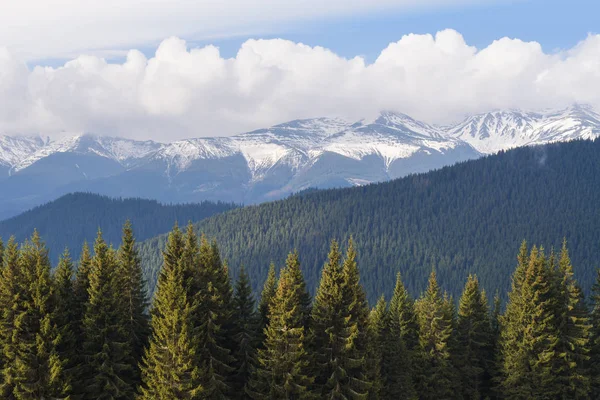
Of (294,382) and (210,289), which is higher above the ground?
(210,289)

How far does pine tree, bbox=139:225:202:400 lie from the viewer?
45125 mm

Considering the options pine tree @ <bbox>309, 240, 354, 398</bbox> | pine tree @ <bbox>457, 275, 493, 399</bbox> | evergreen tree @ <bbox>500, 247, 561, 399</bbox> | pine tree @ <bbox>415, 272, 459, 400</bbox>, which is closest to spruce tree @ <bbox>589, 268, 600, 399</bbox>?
evergreen tree @ <bbox>500, 247, 561, 399</bbox>

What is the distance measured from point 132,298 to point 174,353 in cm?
1017

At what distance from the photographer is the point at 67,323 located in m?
47.7

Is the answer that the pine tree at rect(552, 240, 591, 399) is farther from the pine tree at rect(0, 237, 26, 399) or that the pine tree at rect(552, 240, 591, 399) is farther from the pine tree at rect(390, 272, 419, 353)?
the pine tree at rect(0, 237, 26, 399)

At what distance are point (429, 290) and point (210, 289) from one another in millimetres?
32075

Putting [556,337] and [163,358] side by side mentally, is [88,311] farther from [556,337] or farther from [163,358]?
[556,337]

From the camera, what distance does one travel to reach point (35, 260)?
1885 inches

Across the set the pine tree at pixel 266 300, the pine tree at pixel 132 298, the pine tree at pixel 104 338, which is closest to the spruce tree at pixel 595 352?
the pine tree at pixel 266 300

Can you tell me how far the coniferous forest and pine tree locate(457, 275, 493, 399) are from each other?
7.43 metres

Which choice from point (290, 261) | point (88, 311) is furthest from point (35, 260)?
point (290, 261)

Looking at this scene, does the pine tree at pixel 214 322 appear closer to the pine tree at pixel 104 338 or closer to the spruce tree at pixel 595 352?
the pine tree at pixel 104 338

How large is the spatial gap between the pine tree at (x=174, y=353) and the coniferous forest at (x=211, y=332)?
98 millimetres

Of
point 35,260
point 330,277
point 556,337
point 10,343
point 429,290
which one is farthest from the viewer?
point 429,290
